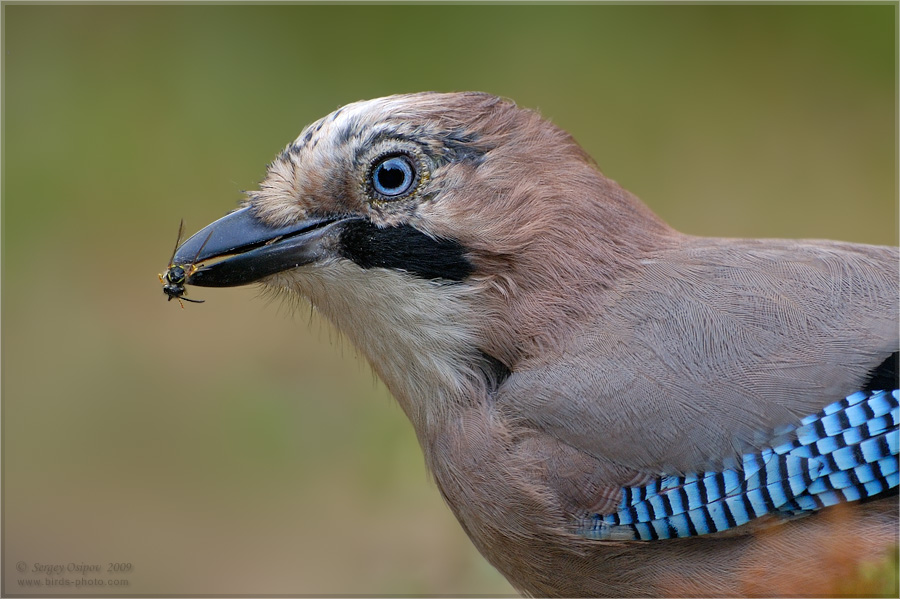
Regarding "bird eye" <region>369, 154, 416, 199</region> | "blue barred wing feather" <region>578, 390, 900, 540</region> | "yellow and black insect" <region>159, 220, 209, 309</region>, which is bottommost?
"blue barred wing feather" <region>578, 390, 900, 540</region>

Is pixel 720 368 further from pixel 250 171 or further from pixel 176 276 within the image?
pixel 250 171

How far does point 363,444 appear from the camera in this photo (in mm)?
5879

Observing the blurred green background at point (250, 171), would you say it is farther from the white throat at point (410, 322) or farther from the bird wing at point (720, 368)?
the bird wing at point (720, 368)

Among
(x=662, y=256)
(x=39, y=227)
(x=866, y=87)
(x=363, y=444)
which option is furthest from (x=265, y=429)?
(x=866, y=87)

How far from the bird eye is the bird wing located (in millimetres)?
581

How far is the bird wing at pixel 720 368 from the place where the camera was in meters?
2.59

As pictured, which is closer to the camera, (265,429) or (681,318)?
(681,318)

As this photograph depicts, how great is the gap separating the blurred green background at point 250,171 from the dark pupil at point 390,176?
352 cm

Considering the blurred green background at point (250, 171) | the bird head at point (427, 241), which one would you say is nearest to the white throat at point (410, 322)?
the bird head at point (427, 241)

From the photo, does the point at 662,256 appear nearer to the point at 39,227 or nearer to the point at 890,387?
the point at 890,387

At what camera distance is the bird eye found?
9.41ft

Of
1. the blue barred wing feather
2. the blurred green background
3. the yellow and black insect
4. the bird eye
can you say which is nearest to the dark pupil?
the bird eye

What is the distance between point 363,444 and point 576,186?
3168 millimetres

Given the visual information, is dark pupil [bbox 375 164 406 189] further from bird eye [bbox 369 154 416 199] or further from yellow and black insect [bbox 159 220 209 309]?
yellow and black insect [bbox 159 220 209 309]
